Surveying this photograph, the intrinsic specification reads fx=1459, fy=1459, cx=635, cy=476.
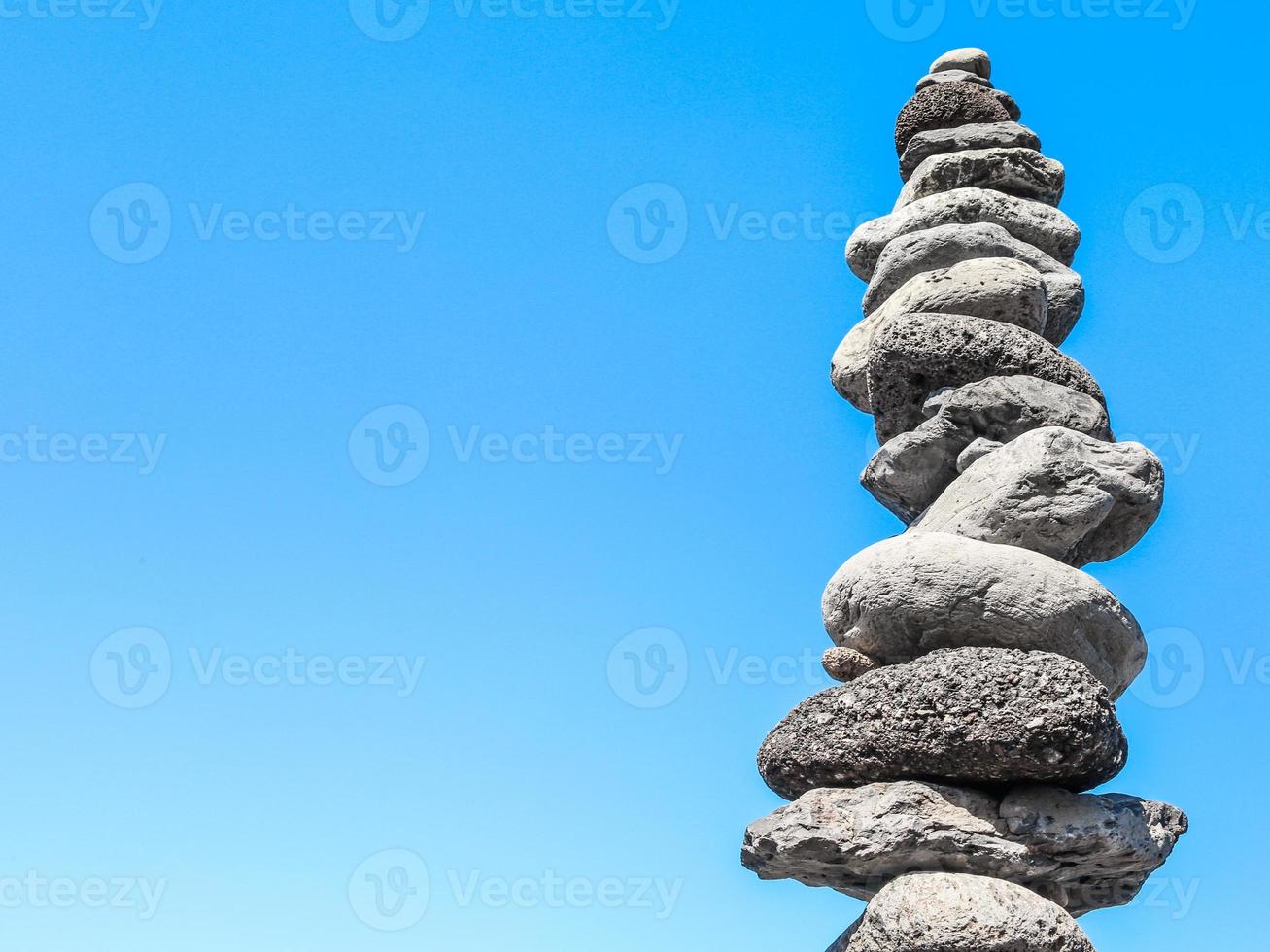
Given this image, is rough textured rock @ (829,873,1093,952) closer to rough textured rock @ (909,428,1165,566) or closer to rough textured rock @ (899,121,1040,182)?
rough textured rock @ (909,428,1165,566)

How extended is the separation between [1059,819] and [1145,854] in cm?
56

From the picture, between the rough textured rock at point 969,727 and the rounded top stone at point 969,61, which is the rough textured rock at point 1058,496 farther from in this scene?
the rounded top stone at point 969,61

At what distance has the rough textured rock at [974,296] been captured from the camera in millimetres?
9273

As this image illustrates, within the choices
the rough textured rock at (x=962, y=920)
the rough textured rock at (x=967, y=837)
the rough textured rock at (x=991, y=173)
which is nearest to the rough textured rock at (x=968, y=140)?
the rough textured rock at (x=991, y=173)

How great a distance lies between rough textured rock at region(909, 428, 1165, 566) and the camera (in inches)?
312

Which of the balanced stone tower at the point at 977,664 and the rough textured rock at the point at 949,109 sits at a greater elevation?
the rough textured rock at the point at 949,109

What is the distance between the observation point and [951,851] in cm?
701

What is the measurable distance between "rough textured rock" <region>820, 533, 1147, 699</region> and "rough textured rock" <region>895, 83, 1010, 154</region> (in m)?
4.49

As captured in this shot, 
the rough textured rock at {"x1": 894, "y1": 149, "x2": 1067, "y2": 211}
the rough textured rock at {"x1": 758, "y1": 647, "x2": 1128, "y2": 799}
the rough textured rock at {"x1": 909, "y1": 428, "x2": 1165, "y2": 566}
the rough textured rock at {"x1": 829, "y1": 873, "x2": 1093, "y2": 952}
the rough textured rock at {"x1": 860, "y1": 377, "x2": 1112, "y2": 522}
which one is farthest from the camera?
the rough textured rock at {"x1": 894, "y1": 149, "x2": 1067, "y2": 211}

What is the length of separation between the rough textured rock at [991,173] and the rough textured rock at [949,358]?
1856mm

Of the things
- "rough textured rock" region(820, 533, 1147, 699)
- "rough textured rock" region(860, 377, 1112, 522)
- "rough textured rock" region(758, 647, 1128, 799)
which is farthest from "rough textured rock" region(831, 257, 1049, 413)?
"rough textured rock" region(758, 647, 1128, 799)

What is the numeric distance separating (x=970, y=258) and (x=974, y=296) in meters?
0.58

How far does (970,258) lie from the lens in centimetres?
976

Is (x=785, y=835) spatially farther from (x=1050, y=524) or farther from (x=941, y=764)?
(x=1050, y=524)
